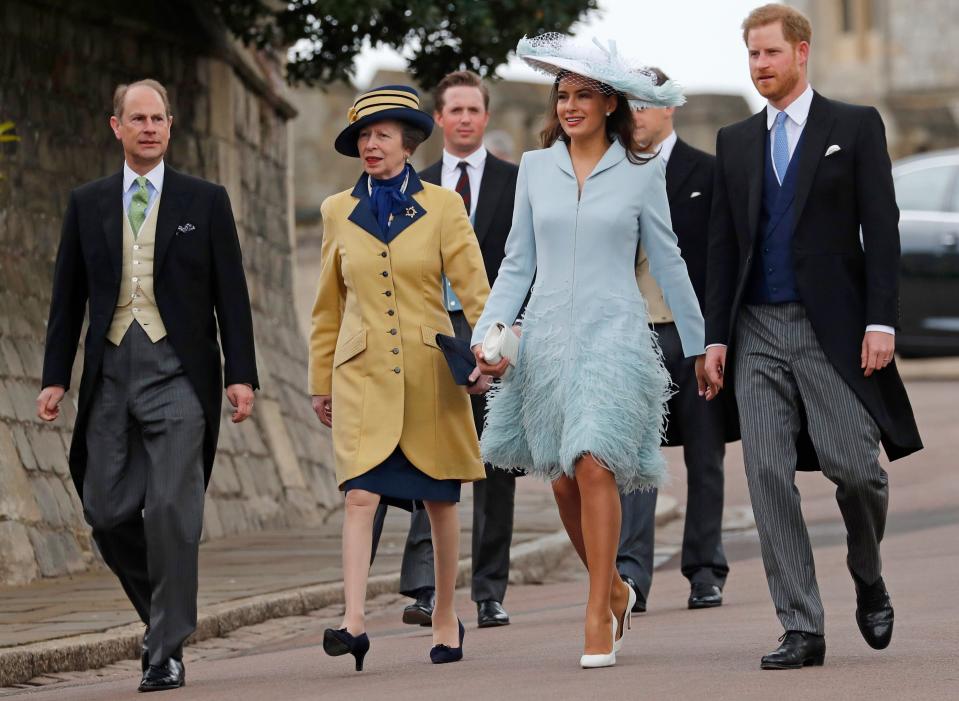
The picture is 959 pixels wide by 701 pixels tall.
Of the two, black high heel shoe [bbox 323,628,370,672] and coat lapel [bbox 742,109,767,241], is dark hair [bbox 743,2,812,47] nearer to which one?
coat lapel [bbox 742,109,767,241]

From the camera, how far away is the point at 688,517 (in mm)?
8758

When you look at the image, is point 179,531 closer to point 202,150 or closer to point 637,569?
point 637,569

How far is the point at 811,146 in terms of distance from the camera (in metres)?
6.57

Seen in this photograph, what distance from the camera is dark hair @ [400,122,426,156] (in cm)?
725

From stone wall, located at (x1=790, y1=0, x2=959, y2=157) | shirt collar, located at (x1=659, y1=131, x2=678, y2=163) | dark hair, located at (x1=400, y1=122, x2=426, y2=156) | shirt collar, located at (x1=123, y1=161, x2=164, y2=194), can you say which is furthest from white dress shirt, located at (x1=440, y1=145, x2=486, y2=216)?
stone wall, located at (x1=790, y1=0, x2=959, y2=157)

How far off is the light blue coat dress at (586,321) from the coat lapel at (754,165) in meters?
0.32

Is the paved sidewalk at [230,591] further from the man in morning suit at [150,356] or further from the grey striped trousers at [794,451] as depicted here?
the grey striped trousers at [794,451]

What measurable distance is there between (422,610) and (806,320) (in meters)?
2.43

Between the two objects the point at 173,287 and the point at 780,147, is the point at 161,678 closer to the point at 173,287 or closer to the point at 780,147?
the point at 173,287

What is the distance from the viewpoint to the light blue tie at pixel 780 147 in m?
6.64

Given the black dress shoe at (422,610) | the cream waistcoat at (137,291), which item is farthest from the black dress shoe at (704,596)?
the cream waistcoat at (137,291)

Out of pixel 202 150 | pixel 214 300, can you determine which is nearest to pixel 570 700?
pixel 214 300

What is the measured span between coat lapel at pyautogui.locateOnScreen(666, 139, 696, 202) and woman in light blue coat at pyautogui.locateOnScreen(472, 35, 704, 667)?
195 cm

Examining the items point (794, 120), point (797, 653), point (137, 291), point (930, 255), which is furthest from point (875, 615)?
point (930, 255)
